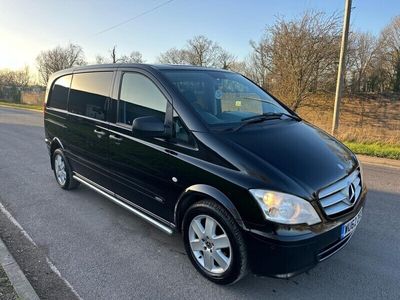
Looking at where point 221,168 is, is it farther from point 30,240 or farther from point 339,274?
point 30,240

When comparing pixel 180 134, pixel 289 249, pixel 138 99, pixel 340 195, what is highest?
pixel 138 99

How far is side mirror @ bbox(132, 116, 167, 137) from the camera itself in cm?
320

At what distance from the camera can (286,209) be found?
2561 mm

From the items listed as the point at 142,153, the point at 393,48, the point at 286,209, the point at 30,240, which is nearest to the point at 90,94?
the point at 142,153

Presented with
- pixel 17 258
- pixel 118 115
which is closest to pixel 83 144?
pixel 118 115

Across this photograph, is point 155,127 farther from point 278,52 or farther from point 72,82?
point 278,52

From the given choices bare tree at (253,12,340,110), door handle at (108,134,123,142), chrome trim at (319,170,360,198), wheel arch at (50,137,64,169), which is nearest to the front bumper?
chrome trim at (319,170,360,198)

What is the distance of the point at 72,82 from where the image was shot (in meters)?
5.18

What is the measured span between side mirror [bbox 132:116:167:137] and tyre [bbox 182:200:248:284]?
2.49 feet

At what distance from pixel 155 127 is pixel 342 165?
68.7 inches

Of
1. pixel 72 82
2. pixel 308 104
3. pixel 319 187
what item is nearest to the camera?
pixel 319 187

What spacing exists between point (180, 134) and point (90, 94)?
6.47ft

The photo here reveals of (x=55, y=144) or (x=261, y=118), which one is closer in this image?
(x=261, y=118)

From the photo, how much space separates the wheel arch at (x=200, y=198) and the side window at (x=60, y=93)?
9.91ft
